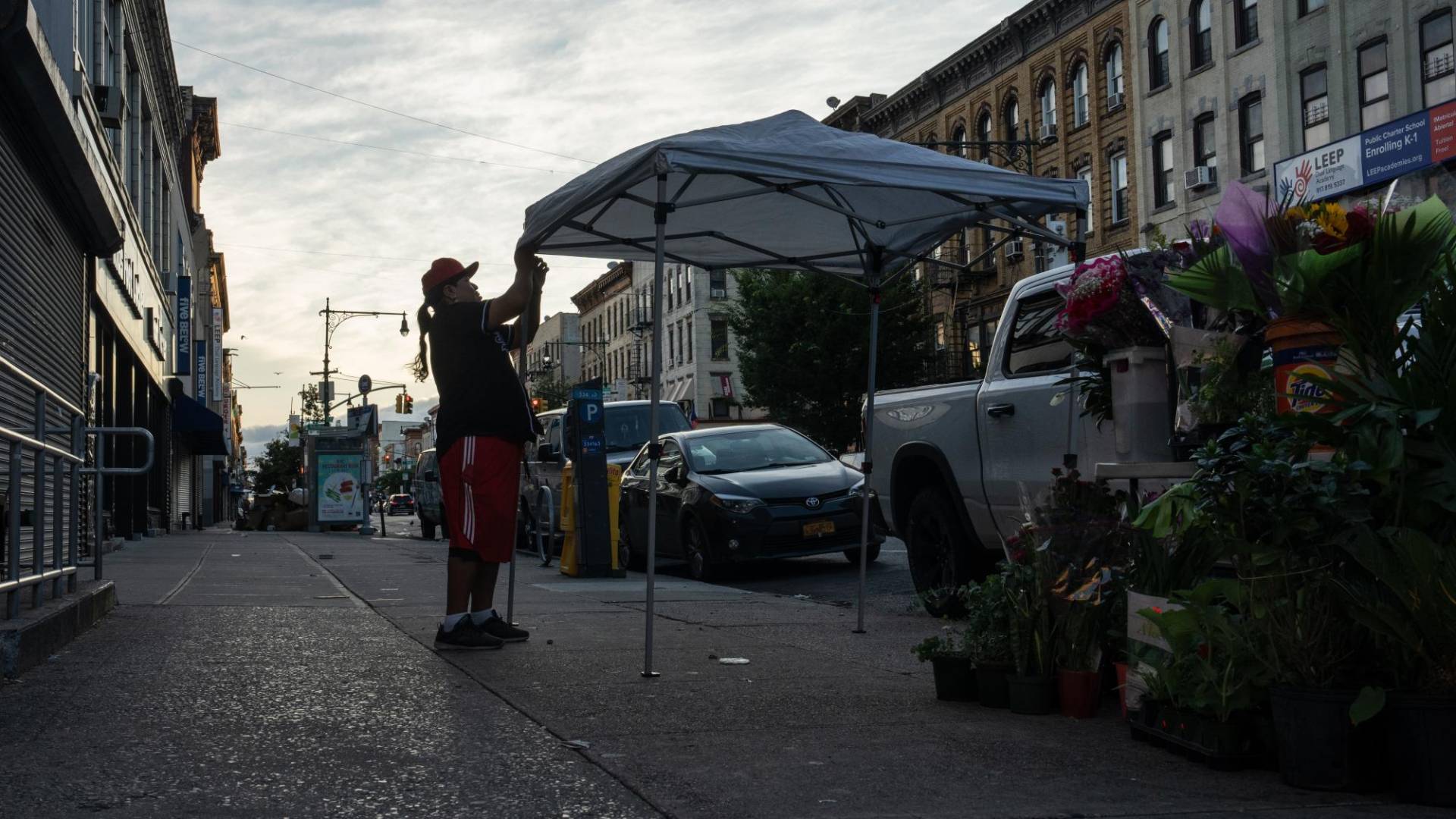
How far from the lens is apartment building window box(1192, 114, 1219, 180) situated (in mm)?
35312

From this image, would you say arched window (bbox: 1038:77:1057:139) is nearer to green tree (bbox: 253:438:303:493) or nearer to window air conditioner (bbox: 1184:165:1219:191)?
window air conditioner (bbox: 1184:165:1219:191)

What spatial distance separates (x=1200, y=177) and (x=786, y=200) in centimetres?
2804

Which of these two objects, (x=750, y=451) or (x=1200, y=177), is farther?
(x=1200, y=177)

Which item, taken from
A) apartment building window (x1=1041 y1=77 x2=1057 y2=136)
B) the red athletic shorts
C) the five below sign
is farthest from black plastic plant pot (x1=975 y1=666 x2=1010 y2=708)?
apartment building window (x1=1041 y1=77 x2=1057 y2=136)

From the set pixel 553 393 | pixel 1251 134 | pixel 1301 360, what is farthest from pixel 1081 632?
pixel 553 393

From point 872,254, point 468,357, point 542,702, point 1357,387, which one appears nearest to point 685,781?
point 542,702

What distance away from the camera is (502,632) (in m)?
7.50

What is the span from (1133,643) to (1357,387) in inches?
48.7

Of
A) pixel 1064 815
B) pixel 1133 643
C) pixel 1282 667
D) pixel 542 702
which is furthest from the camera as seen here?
pixel 542 702

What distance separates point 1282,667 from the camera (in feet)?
13.4

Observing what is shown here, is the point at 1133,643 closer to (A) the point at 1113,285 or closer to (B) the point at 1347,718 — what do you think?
(B) the point at 1347,718

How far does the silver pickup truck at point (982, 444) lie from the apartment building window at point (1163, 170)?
28.7 metres

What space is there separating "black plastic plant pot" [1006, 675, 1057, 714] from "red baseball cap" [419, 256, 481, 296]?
3521 mm

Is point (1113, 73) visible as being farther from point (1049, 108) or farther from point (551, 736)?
point (551, 736)
